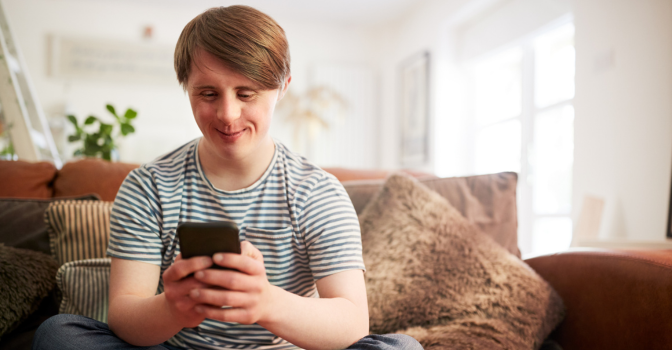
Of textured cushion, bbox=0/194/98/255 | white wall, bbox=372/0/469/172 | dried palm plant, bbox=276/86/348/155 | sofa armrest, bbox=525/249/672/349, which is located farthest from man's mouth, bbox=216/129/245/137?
dried palm plant, bbox=276/86/348/155

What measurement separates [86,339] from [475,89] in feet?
12.9

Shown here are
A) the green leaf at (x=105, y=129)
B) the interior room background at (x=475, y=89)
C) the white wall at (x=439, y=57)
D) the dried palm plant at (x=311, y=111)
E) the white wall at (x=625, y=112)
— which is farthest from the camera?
the dried palm plant at (x=311, y=111)

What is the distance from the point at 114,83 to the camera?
4.38 meters

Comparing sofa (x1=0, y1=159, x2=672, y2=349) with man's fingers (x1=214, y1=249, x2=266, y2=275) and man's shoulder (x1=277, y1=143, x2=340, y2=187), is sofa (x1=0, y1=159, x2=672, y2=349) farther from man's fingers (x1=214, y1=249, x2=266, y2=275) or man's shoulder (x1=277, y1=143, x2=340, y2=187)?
man's fingers (x1=214, y1=249, x2=266, y2=275)

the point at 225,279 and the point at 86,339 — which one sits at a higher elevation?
the point at 225,279

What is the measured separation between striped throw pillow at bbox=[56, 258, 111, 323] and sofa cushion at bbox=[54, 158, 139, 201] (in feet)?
1.24

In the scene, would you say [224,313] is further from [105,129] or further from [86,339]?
[105,129]

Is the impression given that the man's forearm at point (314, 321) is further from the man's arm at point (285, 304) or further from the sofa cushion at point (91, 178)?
the sofa cushion at point (91, 178)

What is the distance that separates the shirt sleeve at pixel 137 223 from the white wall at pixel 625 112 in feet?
7.40

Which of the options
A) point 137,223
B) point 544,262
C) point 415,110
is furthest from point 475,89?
point 137,223

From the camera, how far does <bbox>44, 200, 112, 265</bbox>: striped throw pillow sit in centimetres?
118

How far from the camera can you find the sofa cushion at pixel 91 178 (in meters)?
1.44

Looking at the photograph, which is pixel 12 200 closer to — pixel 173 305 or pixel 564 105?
pixel 173 305

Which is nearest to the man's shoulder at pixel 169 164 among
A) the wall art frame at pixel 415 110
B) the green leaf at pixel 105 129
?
the green leaf at pixel 105 129
